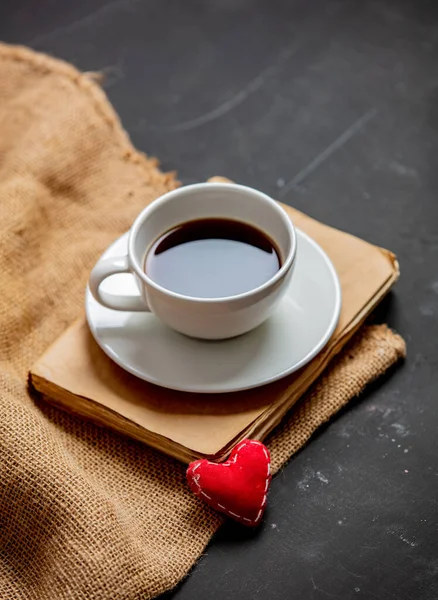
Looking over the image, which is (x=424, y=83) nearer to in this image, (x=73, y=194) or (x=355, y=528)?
(x=73, y=194)

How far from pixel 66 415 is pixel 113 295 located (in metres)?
0.13

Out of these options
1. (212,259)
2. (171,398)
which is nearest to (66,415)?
(171,398)

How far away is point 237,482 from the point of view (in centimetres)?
70

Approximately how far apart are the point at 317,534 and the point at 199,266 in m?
0.28

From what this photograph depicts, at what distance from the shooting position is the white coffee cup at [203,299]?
27.8 inches

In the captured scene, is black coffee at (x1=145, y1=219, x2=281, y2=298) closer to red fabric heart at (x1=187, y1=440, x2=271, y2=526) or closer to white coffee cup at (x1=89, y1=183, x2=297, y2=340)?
white coffee cup at (x1=89, y1=183, x2=297, y2=340)

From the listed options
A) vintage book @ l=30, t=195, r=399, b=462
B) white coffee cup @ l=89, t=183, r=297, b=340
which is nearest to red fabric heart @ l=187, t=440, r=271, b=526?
vintage book @ l=30, t=195, r=399, b=462

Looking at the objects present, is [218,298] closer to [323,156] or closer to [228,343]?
[228,343]

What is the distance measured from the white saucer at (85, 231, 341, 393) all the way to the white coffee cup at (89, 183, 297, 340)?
0.08 ft

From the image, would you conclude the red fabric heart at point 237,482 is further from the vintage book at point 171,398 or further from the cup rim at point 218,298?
the cup rim at point 218,298

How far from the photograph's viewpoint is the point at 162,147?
1067 millimetres

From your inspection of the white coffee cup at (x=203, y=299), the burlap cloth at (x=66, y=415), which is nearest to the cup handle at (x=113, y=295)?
the white coffee cup at (x=203, y=299)

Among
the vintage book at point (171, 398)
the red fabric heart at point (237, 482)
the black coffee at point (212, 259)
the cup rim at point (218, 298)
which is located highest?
the cup rim at point (218, 298)

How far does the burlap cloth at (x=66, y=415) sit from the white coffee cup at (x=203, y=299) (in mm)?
127
